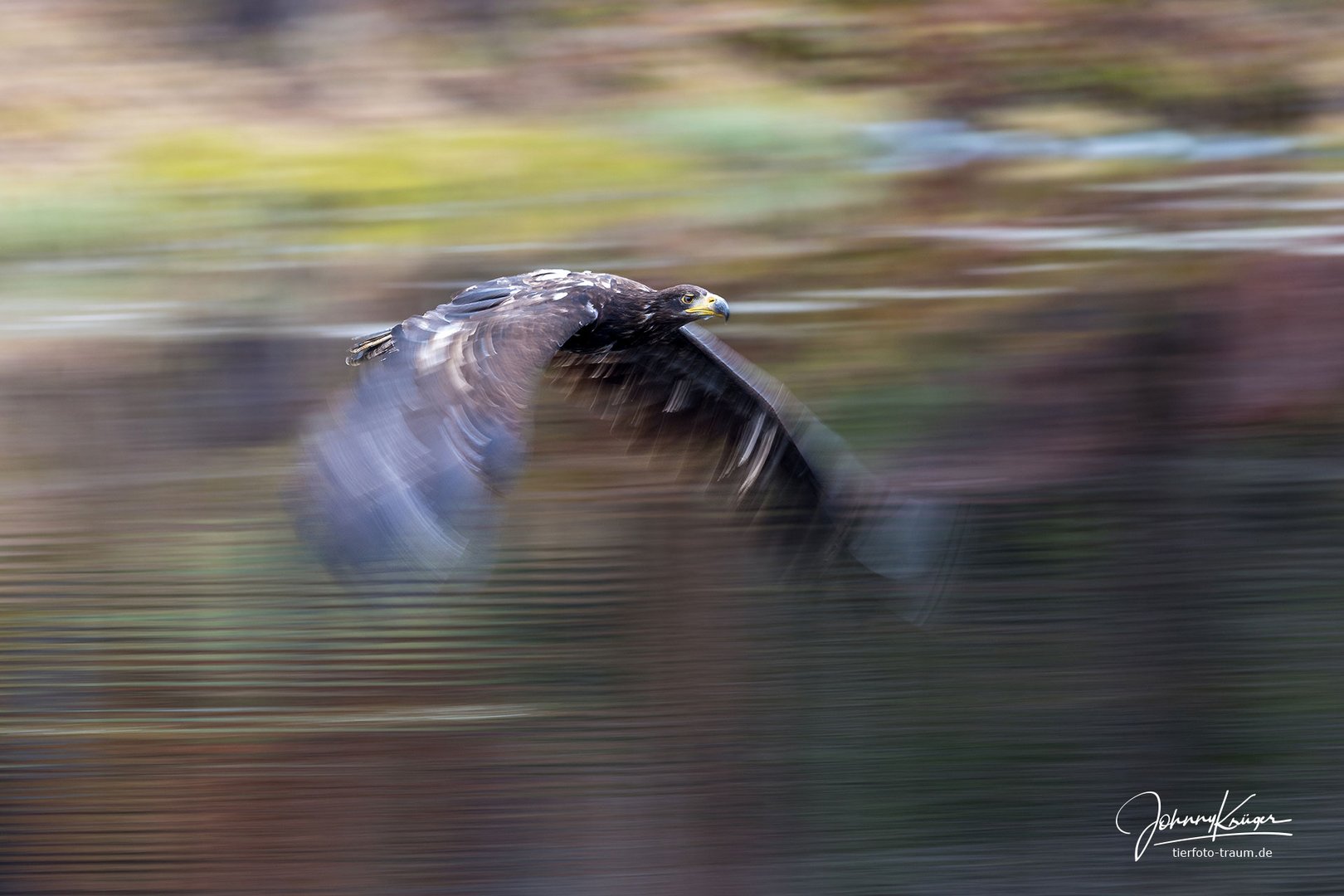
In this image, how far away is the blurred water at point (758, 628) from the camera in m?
5.30

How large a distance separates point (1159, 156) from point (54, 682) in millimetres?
4920

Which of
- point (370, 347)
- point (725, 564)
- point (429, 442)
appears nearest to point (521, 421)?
point (429, 442)

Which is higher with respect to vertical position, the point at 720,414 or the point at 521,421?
the point at 521,421

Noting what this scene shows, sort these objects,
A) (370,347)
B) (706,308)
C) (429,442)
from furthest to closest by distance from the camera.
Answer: (706,308) → (370,347) → (429,442)

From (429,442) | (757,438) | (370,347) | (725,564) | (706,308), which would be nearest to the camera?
(429,442)

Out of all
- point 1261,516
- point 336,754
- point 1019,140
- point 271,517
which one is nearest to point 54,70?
point 271,517

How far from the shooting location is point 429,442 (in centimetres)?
317

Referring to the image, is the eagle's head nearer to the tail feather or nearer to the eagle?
the eagle

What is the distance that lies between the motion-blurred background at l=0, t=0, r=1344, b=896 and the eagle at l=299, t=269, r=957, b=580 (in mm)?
303

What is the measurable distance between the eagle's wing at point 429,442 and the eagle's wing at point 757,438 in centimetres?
91

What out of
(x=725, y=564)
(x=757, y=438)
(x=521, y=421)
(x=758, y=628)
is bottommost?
(x=758, y=628)

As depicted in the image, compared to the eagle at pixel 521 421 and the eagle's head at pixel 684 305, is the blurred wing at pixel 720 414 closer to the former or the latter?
the eagle at pixel 521 421

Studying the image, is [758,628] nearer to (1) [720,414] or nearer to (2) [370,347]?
(1) [720,414]

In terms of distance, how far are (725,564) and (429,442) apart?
244 cm
